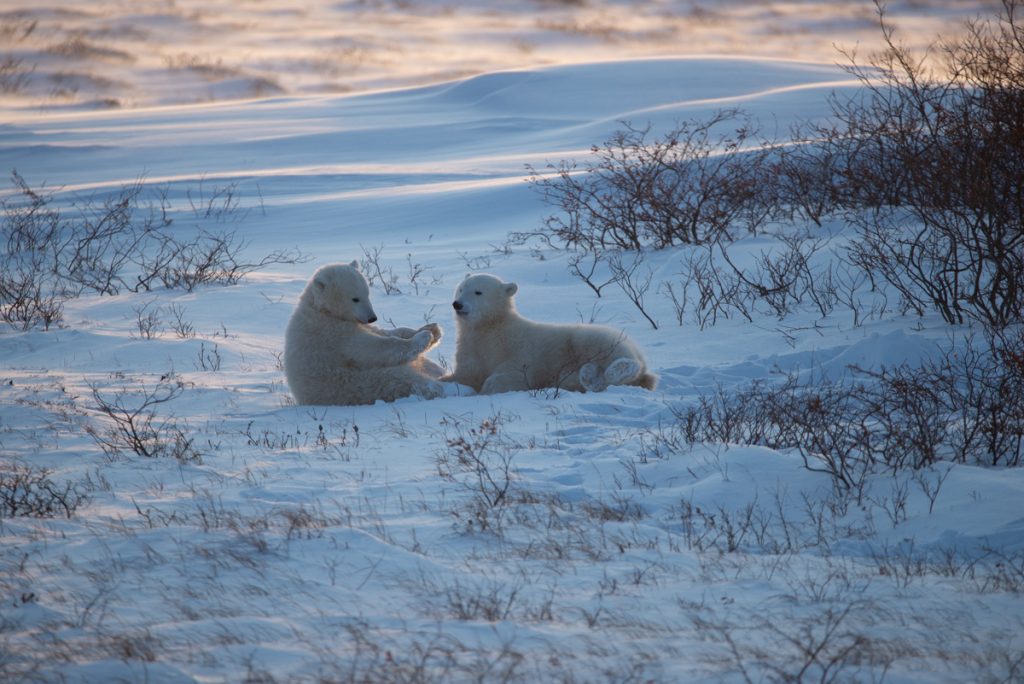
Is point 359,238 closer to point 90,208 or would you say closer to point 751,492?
point 90,208

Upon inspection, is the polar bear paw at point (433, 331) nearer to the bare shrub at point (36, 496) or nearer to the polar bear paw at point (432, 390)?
the polar bear paw at point (432, 390)

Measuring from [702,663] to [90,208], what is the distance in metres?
20.1

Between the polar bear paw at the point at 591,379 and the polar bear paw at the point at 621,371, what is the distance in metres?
0.06

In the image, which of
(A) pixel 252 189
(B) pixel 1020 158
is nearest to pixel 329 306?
(B) pixel 1020 158

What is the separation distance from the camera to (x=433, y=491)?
4531 millimetres

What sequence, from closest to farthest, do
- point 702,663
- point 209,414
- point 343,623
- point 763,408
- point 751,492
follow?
point 702,663
point 343,623
point 751,492
point 763,408
point 209,414

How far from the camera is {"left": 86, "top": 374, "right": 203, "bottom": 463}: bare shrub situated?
5136 millimetres

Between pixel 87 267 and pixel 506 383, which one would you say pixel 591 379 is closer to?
pixel 506 383

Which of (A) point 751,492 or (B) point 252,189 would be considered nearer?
(A) point 751,492

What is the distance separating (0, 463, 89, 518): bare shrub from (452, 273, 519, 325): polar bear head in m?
3.41

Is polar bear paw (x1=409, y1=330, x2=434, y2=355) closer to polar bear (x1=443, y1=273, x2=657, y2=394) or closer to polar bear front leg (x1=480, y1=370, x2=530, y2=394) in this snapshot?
polar bear (x1=443, y1=273, x2=657, y2=394)

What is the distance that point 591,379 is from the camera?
6.84 meters

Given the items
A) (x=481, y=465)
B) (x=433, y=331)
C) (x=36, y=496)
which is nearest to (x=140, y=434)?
(x=36, y=496)

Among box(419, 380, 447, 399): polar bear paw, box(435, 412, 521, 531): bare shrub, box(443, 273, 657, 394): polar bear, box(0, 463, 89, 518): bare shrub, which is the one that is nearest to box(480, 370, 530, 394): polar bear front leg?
box(443, 273, 657, 394): polar bear
